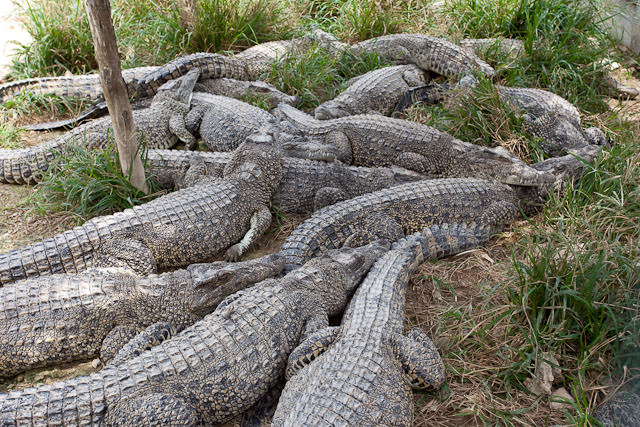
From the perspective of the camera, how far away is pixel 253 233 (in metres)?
4.29

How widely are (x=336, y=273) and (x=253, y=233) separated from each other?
100cm

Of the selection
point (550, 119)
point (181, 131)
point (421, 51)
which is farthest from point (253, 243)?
point (421, 51)

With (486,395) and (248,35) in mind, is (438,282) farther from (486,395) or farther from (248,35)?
(248,35)

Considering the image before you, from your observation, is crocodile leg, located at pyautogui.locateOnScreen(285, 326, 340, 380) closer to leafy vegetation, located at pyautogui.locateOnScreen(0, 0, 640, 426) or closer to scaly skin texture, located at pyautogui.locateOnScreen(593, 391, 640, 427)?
leafy vegetation, located at pyautogui.locateOnScreen(0, 0, 640, 426)

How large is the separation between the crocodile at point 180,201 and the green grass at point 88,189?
1.08 feet

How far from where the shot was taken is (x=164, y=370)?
9.24 ft

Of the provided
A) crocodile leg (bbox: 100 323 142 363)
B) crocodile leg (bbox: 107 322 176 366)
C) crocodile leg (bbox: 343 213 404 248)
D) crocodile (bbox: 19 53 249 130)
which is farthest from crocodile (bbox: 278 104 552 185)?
crocodile leg (bbox: 100 323 142 363)

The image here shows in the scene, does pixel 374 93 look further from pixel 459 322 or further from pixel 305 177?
pixel 459 322

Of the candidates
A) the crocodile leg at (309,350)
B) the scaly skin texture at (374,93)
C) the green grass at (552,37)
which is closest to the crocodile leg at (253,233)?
the crocodile leg at (309,350)

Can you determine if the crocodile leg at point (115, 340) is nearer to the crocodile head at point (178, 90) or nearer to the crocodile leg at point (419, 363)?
the crocodile leg at point (419, 363)

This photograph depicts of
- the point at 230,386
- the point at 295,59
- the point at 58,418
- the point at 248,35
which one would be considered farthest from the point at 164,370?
the point at 248,35

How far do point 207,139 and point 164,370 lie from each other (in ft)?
10.2

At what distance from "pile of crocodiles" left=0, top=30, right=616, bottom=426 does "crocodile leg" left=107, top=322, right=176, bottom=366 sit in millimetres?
11

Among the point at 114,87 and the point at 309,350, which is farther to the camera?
the point at 114,87
